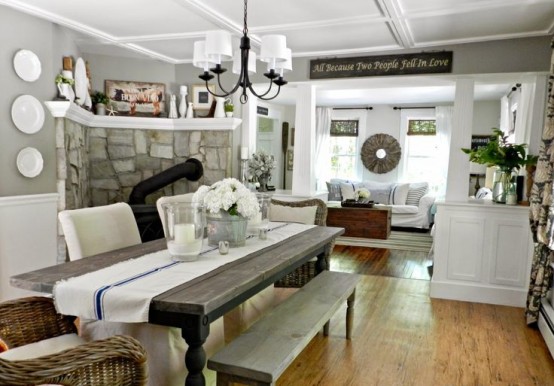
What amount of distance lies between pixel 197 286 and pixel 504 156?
3257mm

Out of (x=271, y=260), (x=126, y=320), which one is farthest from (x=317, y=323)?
(x=126, y=320)

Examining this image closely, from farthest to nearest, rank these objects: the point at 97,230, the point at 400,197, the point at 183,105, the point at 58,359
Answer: the point at 400,197
the point at 183,105
the point at 97,230
the point at 58,359

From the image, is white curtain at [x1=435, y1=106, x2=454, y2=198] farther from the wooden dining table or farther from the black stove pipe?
the wooden dining table

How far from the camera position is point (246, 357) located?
1857 mm

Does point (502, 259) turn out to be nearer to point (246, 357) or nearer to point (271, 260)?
point (271, 260)

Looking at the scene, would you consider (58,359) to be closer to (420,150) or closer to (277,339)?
(277,339)

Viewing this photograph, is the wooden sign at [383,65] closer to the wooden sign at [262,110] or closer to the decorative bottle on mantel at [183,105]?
the decorative bottle on mantel at [183,105]

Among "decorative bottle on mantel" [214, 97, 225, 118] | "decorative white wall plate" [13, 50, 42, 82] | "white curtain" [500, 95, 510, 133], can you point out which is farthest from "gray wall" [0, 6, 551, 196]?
"white curtain" [500, 95, 510, 133]

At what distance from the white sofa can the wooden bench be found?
4842 mm

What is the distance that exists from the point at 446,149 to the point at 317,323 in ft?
23.8

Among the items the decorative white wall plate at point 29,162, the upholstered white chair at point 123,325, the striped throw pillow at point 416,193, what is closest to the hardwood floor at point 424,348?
the upholstered white chair at point 123,325

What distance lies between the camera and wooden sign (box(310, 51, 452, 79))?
13.9ft

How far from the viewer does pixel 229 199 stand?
2344 millimetres

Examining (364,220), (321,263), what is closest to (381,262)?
(364,220)
